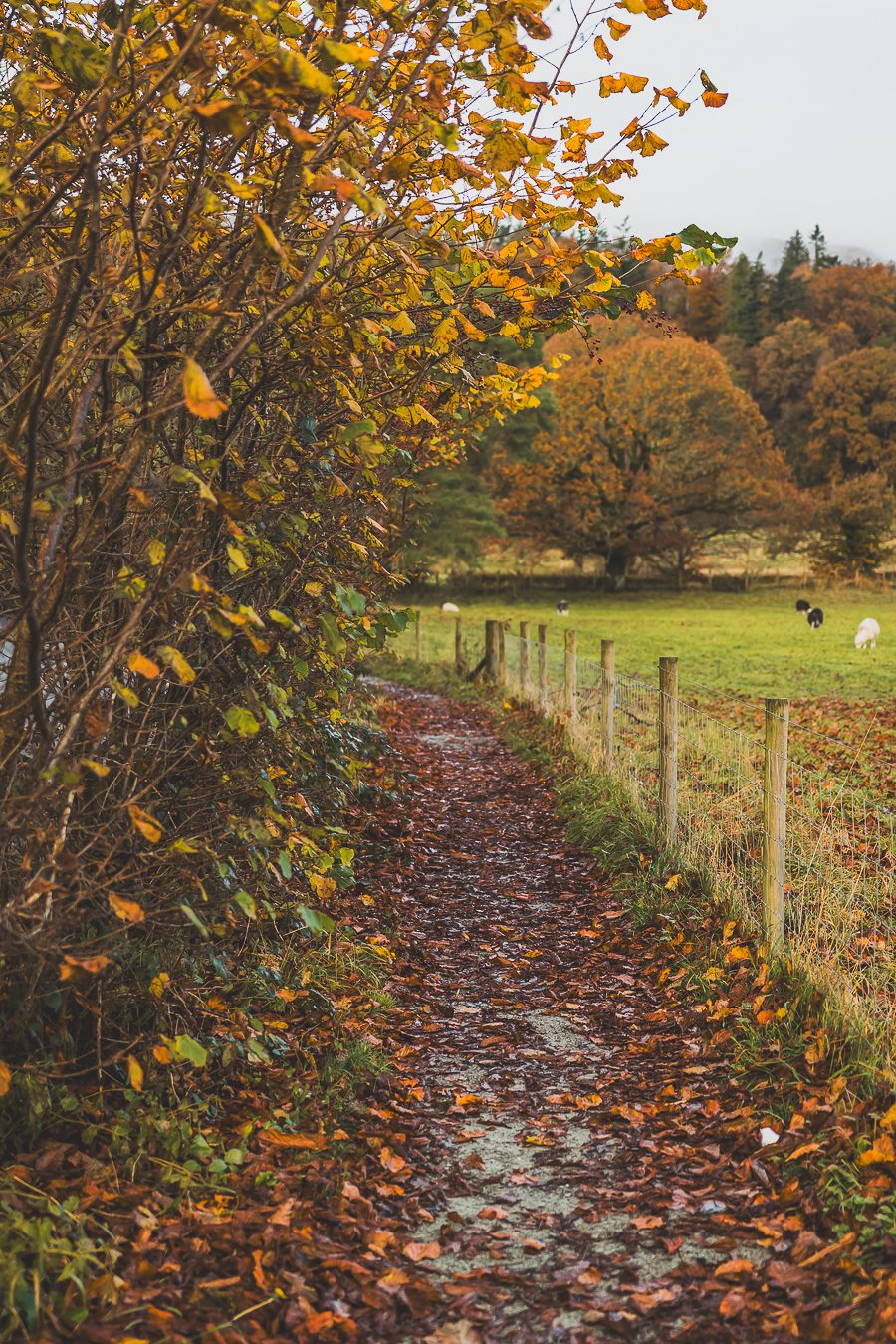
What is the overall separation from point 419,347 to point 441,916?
411cm

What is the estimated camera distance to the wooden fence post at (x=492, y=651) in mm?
18703

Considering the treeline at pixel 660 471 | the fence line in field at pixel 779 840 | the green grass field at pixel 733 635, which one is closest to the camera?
the fence line in field at pixel 779 840

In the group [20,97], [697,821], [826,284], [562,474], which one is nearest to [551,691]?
[697,821]

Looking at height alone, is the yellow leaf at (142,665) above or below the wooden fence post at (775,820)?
above

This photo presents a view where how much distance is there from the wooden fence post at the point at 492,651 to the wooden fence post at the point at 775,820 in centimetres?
1272

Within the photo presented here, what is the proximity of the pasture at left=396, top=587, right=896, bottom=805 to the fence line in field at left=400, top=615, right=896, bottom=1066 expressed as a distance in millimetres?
539

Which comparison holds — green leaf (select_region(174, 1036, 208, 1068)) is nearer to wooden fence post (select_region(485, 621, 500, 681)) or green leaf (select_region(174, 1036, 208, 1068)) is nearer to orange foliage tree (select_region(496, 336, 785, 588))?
wooden fence post (select_region(485, 621, 500, 681))

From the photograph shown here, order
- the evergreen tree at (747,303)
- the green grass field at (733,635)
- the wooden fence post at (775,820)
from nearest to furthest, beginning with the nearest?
the wooden fence post at (775,820) → the green grass field at (733,635) → the evergreen tree at (747,303)

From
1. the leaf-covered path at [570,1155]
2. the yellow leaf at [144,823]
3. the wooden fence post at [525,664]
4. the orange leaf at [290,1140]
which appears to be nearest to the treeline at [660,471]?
the wooden fence post at [525,664]

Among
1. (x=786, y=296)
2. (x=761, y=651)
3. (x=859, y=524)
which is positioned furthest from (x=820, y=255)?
(x=761, y=651)

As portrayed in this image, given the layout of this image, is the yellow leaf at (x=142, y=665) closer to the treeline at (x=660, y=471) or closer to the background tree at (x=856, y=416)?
the treeline at (x=660, y=471)

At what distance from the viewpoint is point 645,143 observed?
13.0ft

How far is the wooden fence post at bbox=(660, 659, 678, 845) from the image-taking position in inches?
303

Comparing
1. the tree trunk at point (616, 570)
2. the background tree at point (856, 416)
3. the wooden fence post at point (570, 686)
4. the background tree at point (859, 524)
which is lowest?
the wooden fence post at point (570, 686)
